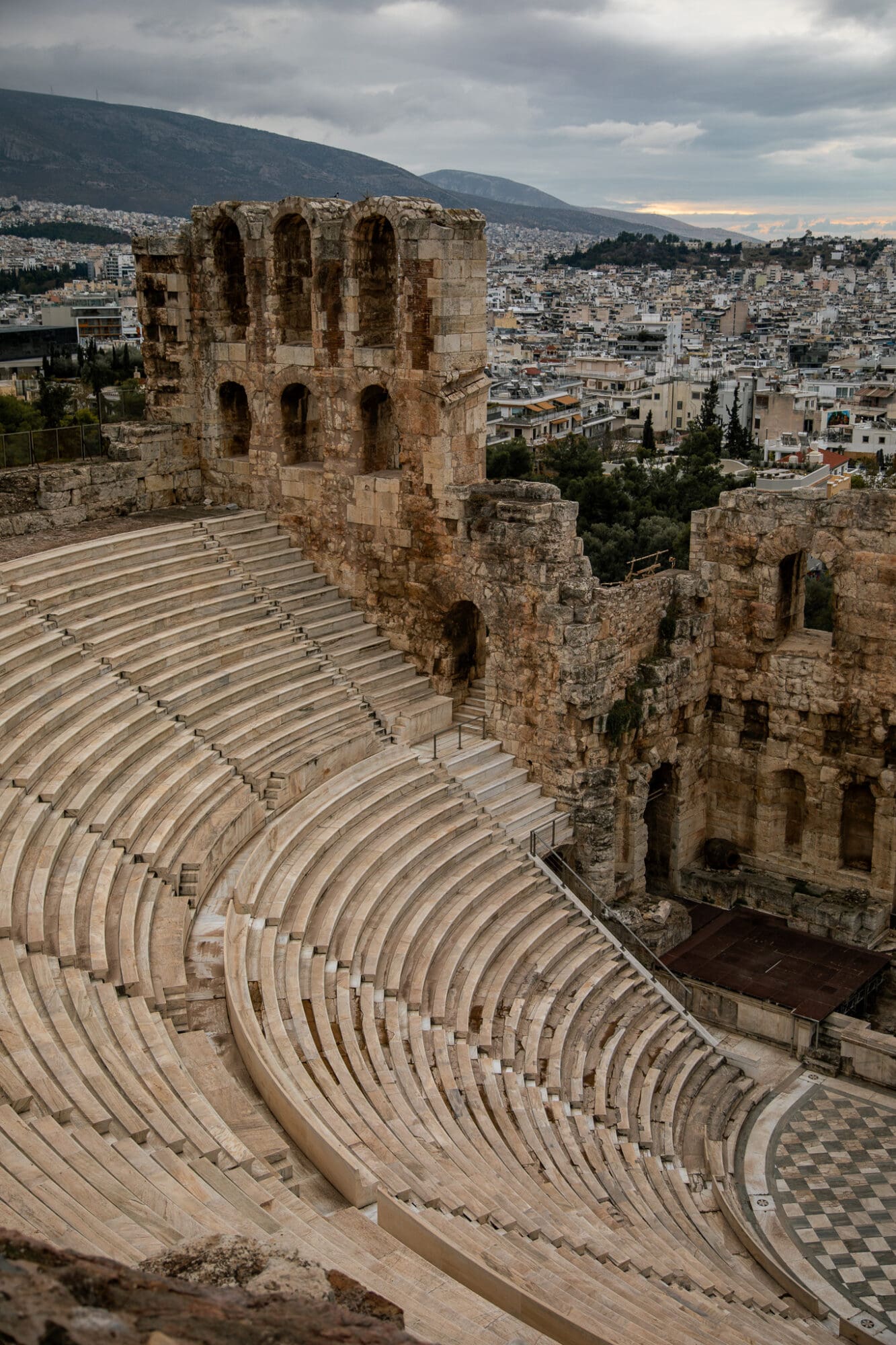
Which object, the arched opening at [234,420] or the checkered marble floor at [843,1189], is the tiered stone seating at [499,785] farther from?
the arched opening at [234,420]

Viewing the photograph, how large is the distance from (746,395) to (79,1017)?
9012cm

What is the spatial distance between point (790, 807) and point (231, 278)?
13.9 m

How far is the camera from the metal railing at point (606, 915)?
20.6 m

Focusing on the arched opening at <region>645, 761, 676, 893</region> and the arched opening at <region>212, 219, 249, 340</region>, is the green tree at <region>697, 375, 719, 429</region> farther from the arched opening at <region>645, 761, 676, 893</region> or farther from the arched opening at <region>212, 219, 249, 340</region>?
the arched opening at <region>212, 219, 249, 340</region>

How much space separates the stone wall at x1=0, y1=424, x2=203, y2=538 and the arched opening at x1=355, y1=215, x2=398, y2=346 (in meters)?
4.47

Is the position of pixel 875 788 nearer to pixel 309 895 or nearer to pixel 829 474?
pixel 309 895

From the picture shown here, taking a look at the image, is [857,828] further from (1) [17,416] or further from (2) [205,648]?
(1) [17,416]

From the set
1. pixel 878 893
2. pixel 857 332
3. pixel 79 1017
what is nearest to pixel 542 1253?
pixel 79 1017

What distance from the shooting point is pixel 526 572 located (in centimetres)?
2122

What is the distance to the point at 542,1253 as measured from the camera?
11516 millimetres

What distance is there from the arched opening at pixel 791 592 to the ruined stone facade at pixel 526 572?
0.35 feet

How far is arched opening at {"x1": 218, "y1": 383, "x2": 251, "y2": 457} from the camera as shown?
80.8 ft

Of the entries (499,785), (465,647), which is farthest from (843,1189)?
(465,647)

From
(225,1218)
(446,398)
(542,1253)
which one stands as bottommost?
(542,1253)
